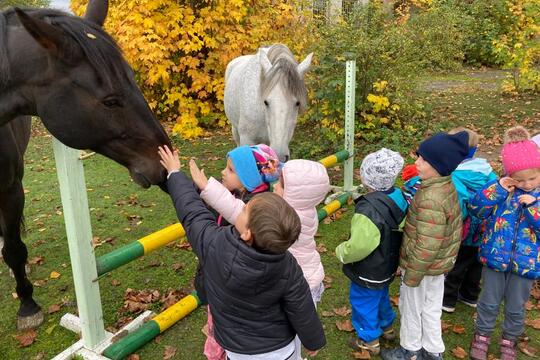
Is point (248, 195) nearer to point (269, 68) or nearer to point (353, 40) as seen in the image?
point (269, 68)

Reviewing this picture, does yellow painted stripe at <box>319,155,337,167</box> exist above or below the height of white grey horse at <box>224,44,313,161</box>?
below

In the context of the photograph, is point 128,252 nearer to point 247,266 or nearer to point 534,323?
point 247,266

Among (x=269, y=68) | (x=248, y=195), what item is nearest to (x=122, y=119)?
(x=248, y=195)

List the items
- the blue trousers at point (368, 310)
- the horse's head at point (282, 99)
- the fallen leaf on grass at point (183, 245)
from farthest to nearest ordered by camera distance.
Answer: the fallen leaf on grass at point (183, 245), the horse's head at point (282, 99), the blue trousers at point (368, 310)

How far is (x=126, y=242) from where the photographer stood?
504 cm

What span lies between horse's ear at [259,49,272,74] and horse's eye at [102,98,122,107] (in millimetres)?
2649

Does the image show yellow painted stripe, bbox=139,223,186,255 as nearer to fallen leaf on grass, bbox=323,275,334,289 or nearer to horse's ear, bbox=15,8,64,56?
horse's ear, bbox=15,8,64,56

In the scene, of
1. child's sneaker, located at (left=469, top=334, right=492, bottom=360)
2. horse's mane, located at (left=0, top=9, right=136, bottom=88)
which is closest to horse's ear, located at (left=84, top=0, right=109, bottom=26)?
horse's mane, located at (left=0, top=9, right=136, bottom=88)

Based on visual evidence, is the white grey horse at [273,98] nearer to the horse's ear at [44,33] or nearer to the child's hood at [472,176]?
the child's hood at [472,176]

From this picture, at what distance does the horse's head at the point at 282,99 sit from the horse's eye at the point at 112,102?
2.35 metres

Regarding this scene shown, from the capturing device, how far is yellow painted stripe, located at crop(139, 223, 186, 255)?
3.04m

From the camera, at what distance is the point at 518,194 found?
2.83 m

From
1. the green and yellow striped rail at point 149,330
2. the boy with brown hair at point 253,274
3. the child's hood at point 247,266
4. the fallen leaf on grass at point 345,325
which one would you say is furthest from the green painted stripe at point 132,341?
the child's hood at point 247,266

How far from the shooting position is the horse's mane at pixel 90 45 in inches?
78.4
